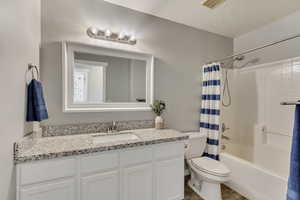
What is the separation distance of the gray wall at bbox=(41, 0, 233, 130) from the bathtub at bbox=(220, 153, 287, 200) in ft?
2.68

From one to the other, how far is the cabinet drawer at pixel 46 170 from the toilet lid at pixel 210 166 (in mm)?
1428

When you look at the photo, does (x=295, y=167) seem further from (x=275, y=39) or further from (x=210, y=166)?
(x=275, y=39)

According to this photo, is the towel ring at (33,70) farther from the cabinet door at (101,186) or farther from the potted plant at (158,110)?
the potted plant at (158,110)

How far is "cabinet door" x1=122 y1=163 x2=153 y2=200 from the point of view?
1436mm

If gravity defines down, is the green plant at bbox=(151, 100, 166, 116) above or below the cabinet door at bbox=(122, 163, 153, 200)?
above

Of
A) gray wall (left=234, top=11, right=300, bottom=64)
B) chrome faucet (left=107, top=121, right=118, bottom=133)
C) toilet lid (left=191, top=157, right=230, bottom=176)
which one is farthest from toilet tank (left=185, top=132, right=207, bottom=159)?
gray wall (left=234, top=11, right=300, bottom=64)

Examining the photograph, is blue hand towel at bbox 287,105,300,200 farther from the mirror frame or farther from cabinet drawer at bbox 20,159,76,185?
cabinet drawer at bbox 20,159,76,185

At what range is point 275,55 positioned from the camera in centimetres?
236

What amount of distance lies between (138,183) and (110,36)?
174 cm

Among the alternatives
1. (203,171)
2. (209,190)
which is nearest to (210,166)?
(203,171)

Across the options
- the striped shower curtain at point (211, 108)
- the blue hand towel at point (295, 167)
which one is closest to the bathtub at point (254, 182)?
the striped shower curtain at point (211, 108)

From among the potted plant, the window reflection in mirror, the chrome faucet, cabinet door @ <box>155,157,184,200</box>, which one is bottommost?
cabinet door @ <box>155,157,184,200</box>

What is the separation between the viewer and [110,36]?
1.87 metres

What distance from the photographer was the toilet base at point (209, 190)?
1777 mm
